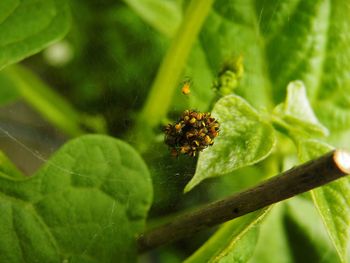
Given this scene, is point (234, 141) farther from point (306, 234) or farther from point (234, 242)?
point (306, 234)

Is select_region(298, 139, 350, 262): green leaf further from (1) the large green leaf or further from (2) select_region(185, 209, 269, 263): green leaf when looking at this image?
(1) the large green leaf

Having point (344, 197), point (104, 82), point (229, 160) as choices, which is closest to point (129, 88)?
point (104, 82)

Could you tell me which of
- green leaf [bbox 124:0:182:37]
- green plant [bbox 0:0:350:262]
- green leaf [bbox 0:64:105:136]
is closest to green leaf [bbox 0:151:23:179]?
green plant [bbox 0:0:350:262]

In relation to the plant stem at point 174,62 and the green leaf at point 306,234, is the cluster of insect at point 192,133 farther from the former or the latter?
the green leaf at point 306,234

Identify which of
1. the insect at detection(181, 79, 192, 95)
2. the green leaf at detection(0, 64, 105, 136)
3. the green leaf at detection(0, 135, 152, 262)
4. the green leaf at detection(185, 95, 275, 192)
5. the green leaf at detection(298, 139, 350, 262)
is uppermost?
the green leaf at detection(185, 95, 275, 192)

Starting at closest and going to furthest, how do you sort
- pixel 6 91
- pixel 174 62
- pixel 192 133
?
pixel 192 133 < pixel 174 62 < pixel 6 91

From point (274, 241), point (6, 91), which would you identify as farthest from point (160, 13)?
point (274, 241)
